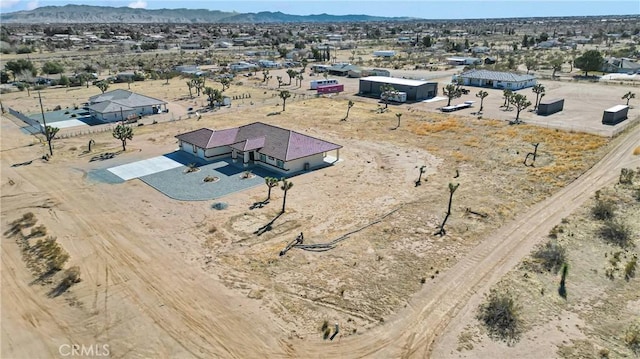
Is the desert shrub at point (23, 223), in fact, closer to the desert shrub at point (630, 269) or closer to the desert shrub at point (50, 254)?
the desert shrub at point (50, 254)

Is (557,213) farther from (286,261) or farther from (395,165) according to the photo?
(286,261)

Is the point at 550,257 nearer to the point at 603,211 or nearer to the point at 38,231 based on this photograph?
the point at 603,211

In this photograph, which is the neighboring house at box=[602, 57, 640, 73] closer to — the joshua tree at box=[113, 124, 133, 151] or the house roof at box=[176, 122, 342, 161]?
the house roof at box=[176, 122, 342, 161]

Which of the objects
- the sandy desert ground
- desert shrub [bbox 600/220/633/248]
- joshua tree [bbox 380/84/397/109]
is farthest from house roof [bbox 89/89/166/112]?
desert shrub [bbox 600/220/633/248]

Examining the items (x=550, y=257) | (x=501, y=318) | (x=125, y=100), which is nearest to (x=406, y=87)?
(x=125, y=100)

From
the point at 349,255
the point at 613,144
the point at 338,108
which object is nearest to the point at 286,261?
the point at 349,255

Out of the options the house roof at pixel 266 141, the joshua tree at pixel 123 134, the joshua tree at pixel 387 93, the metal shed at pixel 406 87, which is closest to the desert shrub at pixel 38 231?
the house roof at pixel 266 141
